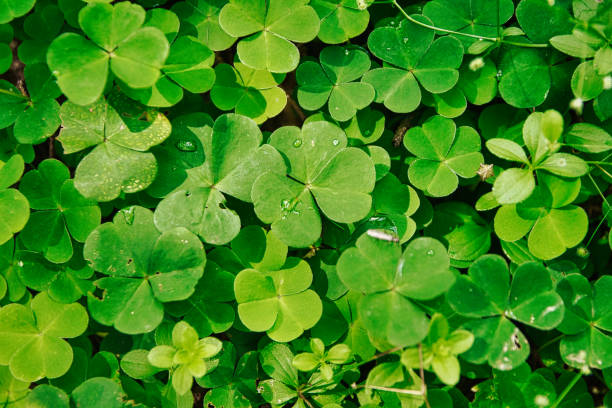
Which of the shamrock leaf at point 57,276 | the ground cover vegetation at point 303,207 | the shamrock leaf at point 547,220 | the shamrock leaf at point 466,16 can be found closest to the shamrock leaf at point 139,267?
the ground cover vegetation at point 303,207

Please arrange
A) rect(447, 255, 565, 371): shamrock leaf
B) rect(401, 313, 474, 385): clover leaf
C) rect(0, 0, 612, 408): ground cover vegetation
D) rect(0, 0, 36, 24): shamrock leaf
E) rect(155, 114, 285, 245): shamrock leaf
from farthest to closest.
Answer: rect(0, 0, 36, 24): shamrock leaf
rect(155, 114, 285, 245): shamrock leaf
rect(0, 0, 612, 408): ground cover vegetation
rect(447, 255, 565, 371): shamrock leaf
rect(401, 313, 474, 385): clover leaf

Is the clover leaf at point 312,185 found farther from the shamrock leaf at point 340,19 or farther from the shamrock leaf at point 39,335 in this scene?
the shamrock leaf at point 39,335

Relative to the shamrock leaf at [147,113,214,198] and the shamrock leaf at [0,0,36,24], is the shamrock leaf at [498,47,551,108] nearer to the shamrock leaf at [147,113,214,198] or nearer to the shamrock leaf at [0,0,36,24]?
the shamrock leaf at [147,113,214,198]

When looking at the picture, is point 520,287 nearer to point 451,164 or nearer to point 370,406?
point 451,164

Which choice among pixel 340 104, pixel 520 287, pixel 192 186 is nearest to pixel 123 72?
pixel 192 186

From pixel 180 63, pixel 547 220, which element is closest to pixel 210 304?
pixel 180 63

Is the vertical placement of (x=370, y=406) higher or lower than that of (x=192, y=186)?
lower

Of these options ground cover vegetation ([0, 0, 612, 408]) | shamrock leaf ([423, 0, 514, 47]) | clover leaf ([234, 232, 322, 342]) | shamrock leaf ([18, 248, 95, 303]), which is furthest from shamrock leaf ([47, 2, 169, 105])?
shamrock leaf ([423, 0, 514, 47])
